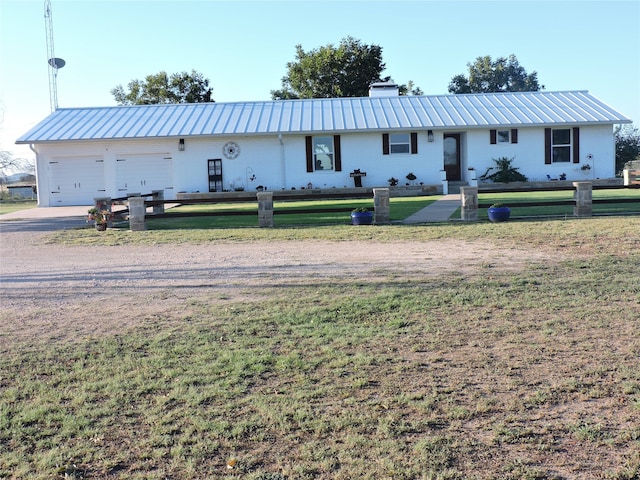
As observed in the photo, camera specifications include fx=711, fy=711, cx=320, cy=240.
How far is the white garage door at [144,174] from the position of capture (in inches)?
1157

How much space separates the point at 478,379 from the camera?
17.1 feet

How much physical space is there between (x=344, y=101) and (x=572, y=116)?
10.0 metres

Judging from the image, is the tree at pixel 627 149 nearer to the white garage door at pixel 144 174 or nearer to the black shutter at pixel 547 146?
the black shutter at pixel 547 146

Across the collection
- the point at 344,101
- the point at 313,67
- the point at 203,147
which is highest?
the point at 313,67

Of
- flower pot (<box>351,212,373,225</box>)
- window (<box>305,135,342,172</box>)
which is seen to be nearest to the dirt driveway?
flower pot (<box>351,212,373,225</box>)

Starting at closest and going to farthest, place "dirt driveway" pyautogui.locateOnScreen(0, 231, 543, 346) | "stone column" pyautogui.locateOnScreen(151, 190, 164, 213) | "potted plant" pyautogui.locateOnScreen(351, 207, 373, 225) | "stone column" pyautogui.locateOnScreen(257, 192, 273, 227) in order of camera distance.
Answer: "dirt driveway" pyautogui.locateOnScreen(0, 231, 543, 346), "potted plant" pyautogui.locateOnScreen(351, 207, 373, 225), "stone column" pyautogui.locateOnScreen(257, 192, 273, 227), "stone column" pyautogui.locateOnScreen(151, 190, 164, 213)

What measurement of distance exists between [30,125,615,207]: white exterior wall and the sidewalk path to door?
22.3 feet

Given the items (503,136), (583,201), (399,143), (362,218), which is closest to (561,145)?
(503,136)

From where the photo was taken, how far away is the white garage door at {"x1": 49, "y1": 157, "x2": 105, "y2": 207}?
2945 cm

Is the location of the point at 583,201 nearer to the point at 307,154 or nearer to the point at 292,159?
the point at 307,154

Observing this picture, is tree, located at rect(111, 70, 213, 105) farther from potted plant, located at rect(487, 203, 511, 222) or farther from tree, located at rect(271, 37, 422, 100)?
potted plant, located at rect(487, 203, 511, 222)

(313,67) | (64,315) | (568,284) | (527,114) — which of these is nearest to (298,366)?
(64,315)

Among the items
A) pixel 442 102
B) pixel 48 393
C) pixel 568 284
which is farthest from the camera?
pixel 442 102

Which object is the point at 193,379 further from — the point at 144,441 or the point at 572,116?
the point at 572,116
